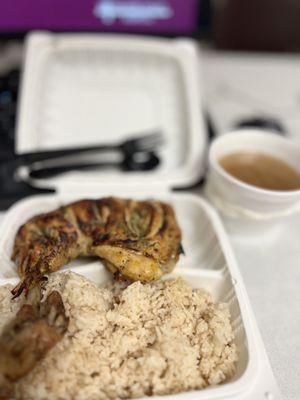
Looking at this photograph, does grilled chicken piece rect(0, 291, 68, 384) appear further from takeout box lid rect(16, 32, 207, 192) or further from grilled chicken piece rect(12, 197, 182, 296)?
takeout box lid rect(16, 32, 207, 192)

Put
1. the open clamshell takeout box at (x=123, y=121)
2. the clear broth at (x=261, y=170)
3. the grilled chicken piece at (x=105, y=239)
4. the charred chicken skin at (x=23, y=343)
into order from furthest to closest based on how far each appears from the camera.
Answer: the clear broth at (x=261, y=170) < the open clamshell takeout box at (x=123, y=121) < the grilled chicken piece at (x=105, y=239) < the charred chicken skin at (x=23, y=343)

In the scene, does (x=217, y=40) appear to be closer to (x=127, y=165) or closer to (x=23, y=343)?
(x=127, y=165)

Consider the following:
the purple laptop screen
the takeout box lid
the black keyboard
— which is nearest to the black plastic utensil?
the takeout box lid

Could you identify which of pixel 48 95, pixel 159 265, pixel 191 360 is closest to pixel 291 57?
pixel 48 95

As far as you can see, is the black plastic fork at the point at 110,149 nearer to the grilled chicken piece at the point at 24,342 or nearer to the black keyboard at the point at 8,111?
the black keyboard at the point at 8,111

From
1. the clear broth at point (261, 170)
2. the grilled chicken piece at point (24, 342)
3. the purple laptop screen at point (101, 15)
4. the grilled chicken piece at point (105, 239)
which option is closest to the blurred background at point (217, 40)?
the purple laptop screen at point (101, 15)
